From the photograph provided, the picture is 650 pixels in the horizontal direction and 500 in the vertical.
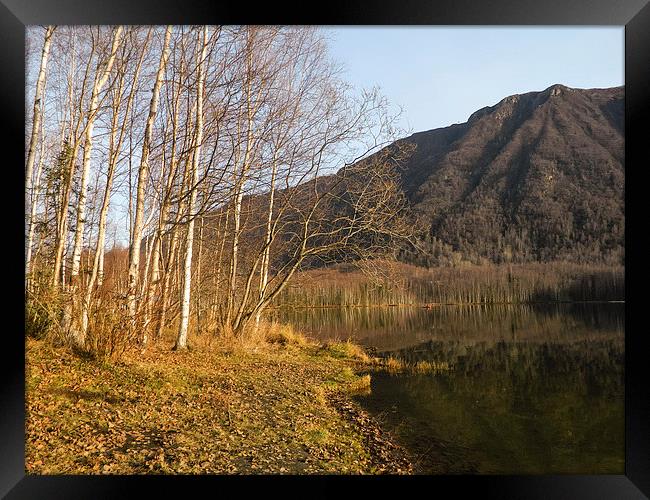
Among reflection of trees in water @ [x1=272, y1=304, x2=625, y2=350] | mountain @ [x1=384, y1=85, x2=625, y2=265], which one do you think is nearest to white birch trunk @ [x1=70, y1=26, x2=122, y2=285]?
reflection of trees in water @ [x1=272, y1=304, x2=625, y2=350]

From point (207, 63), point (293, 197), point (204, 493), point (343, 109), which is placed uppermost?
point (207, 63)

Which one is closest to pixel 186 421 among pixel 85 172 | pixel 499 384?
pixel 85 172

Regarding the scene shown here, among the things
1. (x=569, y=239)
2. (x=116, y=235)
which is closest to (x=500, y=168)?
(x=569, y=239)

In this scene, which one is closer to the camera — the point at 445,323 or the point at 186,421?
the point at 186,421

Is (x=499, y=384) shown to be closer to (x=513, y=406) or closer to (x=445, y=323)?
(x=513, y=406)

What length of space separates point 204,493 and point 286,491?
54cm

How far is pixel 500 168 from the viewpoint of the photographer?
8.01 m

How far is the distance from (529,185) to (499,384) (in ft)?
13.6

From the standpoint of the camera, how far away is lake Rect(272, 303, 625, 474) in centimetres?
423

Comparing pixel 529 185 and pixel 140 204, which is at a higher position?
pixel 529 185

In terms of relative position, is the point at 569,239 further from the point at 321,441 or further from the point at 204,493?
the point at 204,493
